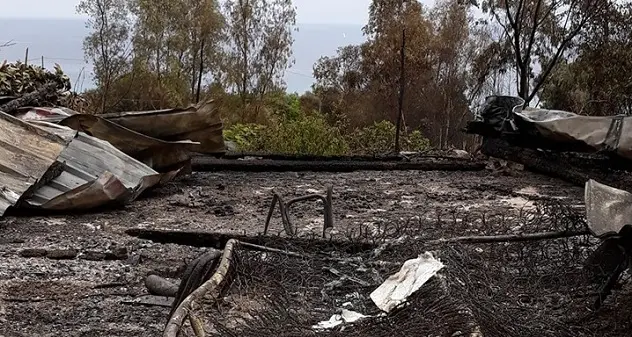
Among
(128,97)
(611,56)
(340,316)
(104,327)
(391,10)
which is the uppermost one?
(391,10)

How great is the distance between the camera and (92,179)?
622 centimetres

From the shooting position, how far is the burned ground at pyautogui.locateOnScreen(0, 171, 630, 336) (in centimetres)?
363

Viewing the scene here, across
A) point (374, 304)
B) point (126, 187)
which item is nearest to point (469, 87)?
point (126, 187)

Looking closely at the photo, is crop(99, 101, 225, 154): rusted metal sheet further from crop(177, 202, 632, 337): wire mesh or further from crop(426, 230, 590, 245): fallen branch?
crop(426, 230, 590, 245): fallen branch

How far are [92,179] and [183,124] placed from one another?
1.81m

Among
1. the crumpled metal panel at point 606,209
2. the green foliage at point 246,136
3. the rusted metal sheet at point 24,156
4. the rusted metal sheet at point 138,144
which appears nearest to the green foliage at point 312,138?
the green foliage at point 246,136

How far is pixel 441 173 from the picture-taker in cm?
880

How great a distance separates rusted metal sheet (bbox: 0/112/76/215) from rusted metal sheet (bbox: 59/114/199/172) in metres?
0.44

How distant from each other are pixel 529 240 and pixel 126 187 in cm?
368

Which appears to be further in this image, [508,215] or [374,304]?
[508,215]

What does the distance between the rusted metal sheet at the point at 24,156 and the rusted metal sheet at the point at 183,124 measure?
3.19 feet

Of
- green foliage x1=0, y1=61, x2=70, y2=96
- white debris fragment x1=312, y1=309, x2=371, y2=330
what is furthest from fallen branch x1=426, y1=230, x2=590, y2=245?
green foliage x1=0, y1=61, x2=70, y2=96

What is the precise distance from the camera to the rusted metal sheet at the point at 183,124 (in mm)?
7512

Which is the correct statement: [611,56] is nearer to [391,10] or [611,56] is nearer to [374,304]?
[391,10]
